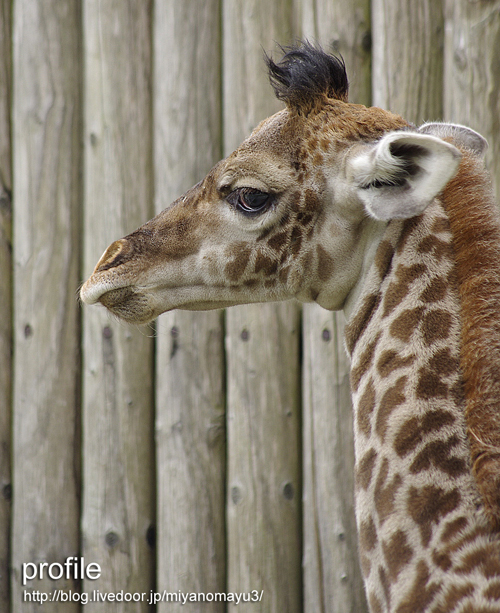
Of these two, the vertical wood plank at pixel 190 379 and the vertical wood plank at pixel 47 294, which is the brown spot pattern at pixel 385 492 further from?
the vertical wood plank at pixel 47 294

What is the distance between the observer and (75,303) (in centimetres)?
406

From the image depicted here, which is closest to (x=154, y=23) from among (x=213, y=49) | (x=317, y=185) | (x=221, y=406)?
(x=213, y=49)

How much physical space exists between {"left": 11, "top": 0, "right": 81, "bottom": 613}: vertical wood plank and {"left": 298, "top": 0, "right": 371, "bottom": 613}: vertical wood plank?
1509 millimetres

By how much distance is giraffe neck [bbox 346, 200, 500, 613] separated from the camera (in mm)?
1843

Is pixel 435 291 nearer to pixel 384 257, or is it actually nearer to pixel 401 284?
pixel 401 284

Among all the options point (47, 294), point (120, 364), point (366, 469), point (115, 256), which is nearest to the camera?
point (366, 469)

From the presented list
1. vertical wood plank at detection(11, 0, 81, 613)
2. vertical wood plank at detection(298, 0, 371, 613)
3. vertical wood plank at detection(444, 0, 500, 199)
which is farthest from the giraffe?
vertical wood plank at detection(11, 0, 81, 613)

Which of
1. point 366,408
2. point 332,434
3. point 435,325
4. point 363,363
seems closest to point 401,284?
point 435,325

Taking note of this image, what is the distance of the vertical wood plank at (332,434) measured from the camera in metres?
3.46

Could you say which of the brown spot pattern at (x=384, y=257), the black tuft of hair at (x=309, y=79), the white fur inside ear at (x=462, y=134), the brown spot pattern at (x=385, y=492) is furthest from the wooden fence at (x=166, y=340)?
the brown spot pattern at (x=385, y=492)

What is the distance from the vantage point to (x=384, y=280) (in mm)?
2332

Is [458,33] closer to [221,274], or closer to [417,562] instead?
[221,274]

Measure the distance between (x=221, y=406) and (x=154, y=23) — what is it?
2.35m

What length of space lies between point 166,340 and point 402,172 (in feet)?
6.72
